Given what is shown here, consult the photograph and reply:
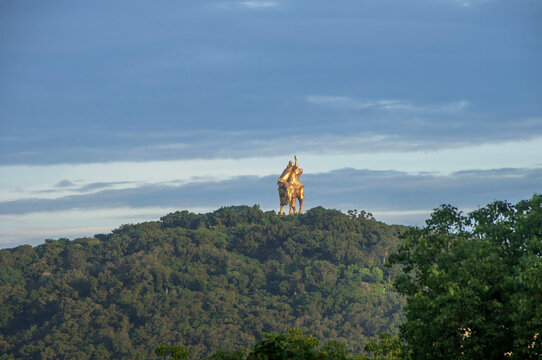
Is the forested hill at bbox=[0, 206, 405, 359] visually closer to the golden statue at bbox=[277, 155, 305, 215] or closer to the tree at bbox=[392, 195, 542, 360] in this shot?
the golden statue at bbox=[277, 155, 305, 215]

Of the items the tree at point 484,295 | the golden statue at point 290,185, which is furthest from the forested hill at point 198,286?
the tree at point 484,295

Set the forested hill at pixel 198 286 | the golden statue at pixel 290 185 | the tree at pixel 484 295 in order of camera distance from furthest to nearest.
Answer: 1. the golden statue at pixel 290 185
2. the forested hill at pixel 198 286
3. the tree at pixel 484 295

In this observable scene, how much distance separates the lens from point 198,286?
82.1 m

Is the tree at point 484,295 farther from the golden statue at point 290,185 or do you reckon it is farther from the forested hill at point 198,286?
the golden statue at point 290,185

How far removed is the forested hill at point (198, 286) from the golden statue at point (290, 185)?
26.0 feet

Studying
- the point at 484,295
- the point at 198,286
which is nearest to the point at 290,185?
the point at 198,286

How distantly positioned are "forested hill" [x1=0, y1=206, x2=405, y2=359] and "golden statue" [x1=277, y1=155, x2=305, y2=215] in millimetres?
7916

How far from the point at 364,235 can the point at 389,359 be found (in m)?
59.1

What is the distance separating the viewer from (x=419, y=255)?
2745 cm

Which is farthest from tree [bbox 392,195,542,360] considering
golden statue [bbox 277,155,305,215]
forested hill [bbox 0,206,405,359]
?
golden statue [bbox 277,155,305,215]

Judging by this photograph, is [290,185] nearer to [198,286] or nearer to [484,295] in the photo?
[198,286]

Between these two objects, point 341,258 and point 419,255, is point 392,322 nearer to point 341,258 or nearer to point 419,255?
point 341,258

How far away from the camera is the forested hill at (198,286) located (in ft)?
239

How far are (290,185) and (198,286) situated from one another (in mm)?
13221
